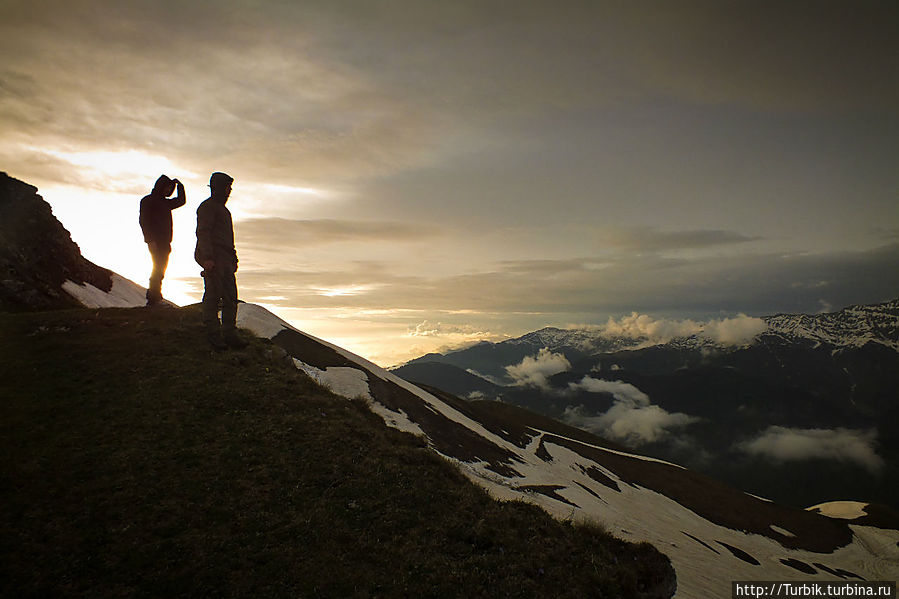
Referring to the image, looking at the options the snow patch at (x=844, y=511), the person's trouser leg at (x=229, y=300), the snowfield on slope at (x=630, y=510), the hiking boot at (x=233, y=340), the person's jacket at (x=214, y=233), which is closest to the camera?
the person's jacket at (x=214, y=233)

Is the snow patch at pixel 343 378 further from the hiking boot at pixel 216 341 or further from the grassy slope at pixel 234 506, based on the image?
the grassy slope at pixel 234 506

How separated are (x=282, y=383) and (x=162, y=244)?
10944 millimetres

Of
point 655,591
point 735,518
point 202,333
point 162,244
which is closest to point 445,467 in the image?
point 655,591

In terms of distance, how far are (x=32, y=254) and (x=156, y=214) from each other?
75.8 feet

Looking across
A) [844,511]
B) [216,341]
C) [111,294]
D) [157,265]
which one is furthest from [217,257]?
[844,511]

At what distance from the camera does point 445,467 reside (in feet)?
51.0

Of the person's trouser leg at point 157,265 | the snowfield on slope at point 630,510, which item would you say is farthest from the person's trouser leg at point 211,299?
the snowfield on slope at point 630,510

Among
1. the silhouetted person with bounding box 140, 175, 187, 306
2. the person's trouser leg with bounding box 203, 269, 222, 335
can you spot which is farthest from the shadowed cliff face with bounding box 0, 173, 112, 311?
the person's trouser leg with bounding box 203, 269, 222, 335

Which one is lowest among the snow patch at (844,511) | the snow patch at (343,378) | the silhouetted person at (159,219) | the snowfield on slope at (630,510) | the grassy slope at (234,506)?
the snow patch at (844,511)

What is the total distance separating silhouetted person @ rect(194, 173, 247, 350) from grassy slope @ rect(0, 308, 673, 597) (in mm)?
3374

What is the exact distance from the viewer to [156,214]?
72.0ft

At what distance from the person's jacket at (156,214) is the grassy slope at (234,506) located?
278 inches

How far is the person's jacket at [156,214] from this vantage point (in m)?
21.8

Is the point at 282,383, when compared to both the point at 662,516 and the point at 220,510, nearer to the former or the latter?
the point at 220,510
